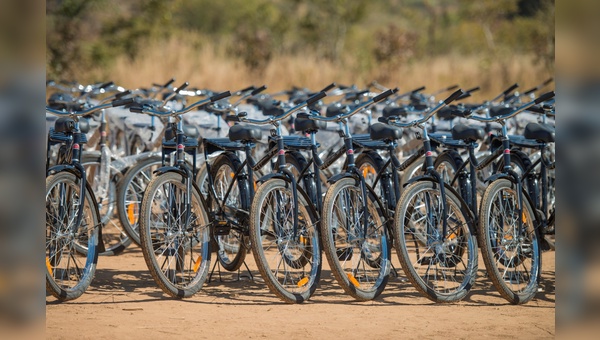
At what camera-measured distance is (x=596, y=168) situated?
2232 millimetres

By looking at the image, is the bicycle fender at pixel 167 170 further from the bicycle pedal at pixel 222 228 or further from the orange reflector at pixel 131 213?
the orange reflector at pixel 131 213

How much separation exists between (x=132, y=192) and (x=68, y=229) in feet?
4.57

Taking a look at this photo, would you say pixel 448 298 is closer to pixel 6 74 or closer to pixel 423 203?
pixel 423 203

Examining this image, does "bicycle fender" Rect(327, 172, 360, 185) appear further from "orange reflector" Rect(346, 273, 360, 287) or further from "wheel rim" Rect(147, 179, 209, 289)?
"wheel rim" Rect(147, 179, 209, 289)

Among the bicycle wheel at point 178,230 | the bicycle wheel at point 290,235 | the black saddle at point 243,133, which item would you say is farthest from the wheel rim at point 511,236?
the bicycle wheel at point 178,230

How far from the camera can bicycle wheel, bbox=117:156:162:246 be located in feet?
23.0

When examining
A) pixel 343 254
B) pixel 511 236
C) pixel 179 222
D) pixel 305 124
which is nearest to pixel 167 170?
pixel 179 222

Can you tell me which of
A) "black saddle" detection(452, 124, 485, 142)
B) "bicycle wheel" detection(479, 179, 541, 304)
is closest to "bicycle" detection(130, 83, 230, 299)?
"black saddle" detection(452, 124, 485, 142)

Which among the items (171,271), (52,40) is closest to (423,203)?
(171,271)

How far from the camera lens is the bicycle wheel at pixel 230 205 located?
20.4ft

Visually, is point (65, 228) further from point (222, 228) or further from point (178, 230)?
point (222, 228)

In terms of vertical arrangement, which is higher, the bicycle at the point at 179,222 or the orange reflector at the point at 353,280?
the bicycle at the point at 179,222

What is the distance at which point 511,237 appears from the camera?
6.23m

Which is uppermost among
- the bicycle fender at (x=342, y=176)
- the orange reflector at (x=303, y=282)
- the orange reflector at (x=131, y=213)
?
the bicycle fender at (x=342, y=176)
